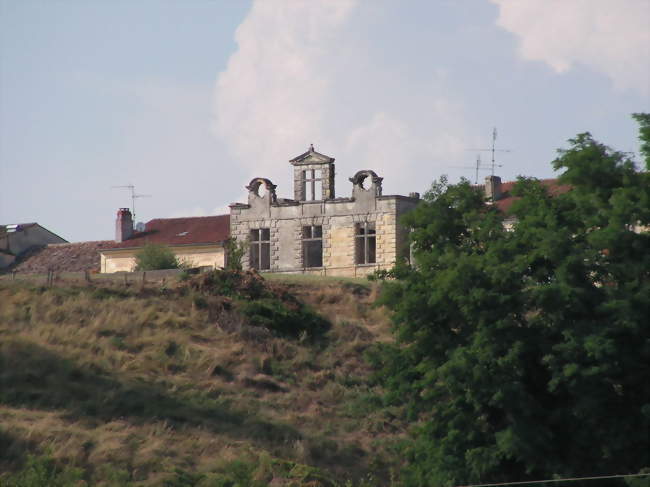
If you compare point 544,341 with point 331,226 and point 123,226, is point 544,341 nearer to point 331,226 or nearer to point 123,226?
point 331,226

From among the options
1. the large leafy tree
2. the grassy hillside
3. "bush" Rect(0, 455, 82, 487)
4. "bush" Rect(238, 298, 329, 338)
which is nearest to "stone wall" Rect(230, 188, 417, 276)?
the grassy hillside

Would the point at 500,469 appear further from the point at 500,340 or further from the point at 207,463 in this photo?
the point at 207,463

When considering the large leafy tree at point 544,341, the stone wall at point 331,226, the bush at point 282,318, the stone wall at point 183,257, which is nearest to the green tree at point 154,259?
the stone wall at point 183,257

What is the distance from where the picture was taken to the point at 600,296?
93.9ft

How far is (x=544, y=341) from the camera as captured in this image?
94.8 ft

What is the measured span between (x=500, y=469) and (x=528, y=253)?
5217 mm

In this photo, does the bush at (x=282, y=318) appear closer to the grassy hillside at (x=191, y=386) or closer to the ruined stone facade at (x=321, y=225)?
the grassy hillside at (x=191, y=386)

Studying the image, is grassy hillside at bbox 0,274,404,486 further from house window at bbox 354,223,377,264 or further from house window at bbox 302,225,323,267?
house window at bbox 302,225,323,267

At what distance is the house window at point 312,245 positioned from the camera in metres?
55.3

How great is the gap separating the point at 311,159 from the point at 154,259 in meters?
8.35

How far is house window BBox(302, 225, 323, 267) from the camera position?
55.3m

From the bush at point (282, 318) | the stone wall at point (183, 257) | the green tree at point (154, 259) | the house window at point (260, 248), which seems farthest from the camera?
the stone wall at point (183, 257)

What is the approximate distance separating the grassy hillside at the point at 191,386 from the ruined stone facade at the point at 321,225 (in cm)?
723

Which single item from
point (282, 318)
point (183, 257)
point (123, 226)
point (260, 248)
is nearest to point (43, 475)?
point (282, 318)
